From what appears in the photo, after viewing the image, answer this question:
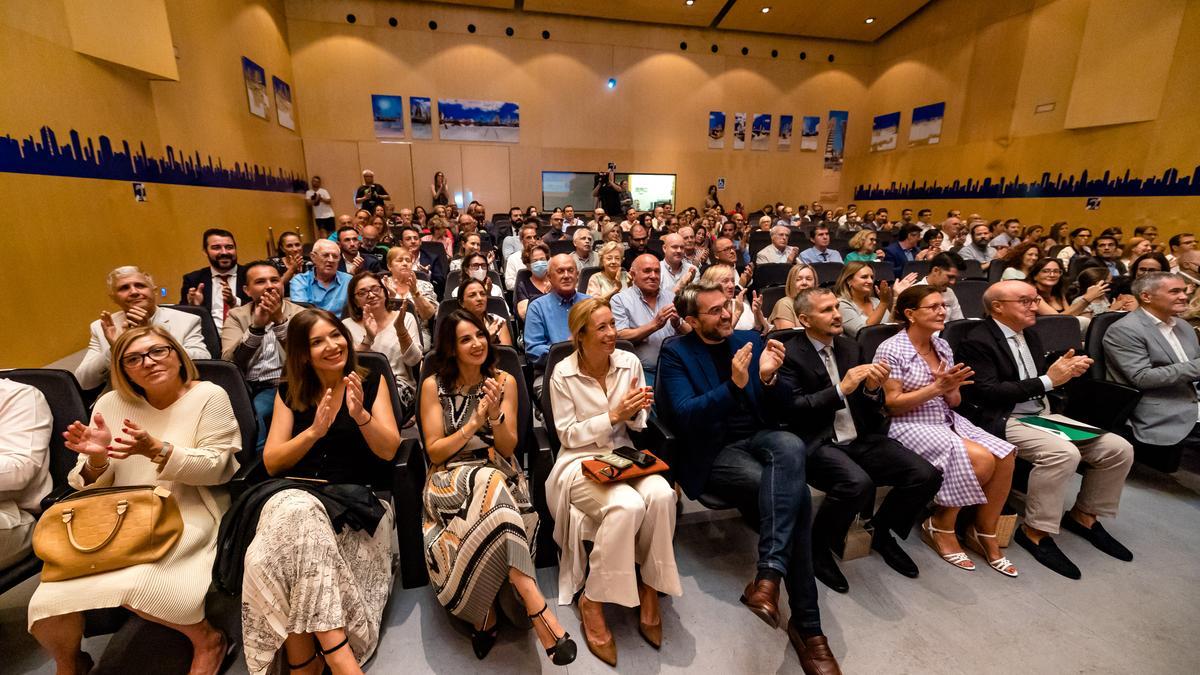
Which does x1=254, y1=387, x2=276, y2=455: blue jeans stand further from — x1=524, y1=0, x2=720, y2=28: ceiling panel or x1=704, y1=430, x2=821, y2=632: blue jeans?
x1=524, y1=0, x2=720, y2=28: ceiling panel

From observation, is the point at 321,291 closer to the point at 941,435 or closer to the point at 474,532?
the point at 474,532

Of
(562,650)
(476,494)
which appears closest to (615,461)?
(476,494)

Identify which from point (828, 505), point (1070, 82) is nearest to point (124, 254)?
point (828, 505)

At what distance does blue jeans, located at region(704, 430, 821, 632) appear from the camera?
1851 mm

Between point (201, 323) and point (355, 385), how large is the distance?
1.60 meters

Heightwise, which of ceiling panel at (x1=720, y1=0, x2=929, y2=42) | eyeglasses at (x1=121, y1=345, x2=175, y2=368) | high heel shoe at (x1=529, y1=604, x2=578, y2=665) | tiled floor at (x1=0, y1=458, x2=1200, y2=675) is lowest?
tiled floor at (x1=0, y1=458, x2=1200, y2=675)

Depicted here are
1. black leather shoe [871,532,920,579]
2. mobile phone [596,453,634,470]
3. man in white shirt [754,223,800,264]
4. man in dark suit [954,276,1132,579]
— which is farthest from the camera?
man in white shirt [754,223,800,264]

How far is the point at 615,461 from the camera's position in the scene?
1.93m

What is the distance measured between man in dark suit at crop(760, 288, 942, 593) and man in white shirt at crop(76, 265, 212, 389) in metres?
2.82

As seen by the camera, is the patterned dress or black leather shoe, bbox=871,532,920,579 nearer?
the patterned dress

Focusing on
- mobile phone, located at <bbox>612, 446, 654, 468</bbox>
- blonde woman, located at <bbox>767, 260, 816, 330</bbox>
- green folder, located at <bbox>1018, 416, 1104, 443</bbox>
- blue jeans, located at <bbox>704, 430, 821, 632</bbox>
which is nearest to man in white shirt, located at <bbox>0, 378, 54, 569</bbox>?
mobile phone, located at <bbox>612, 446, 654, 468</bbox>

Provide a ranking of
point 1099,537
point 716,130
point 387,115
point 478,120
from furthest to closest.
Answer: point 716,130, point 478,120, point 387,115, point 1099,537

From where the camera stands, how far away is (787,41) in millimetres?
13055

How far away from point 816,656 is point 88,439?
2565 millimetres
